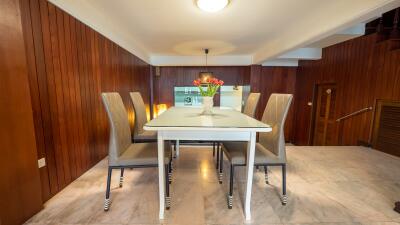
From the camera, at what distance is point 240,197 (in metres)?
1.84

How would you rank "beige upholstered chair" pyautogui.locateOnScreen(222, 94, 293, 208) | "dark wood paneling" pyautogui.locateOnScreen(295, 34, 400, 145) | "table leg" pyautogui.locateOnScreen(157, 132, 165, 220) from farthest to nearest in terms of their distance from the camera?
"dark wood paneling" pyautogui.locateOnScreen(295, 34, 400, 145), "beige upholstered chair" pyautogui.locateOnScreen(222, 94, 293, 208), "table leg" pyautogui.locateOnScreen(157, 132, 165, 220)

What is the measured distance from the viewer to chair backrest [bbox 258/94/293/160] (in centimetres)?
167

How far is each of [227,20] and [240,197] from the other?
2.45 meters

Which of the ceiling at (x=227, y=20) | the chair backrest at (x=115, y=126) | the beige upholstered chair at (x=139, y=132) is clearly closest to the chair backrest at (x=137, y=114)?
the beige upholstered chair at (x=139, y=132)

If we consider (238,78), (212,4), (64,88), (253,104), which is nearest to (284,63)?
(238,78)

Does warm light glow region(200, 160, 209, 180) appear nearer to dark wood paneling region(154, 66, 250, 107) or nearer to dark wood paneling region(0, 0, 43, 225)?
dark wood paneling region(0, 0, 43, 225)

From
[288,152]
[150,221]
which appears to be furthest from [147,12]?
[288,152]

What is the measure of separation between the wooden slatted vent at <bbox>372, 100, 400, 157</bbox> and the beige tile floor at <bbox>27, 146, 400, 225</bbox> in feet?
2.01

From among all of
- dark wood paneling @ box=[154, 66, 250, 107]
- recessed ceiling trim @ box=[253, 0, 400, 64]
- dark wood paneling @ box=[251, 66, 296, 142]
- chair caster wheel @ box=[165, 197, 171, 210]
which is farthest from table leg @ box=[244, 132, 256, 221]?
dark wood paneling @ box=[154, 66, 250, 107]

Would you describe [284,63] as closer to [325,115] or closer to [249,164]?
[325,115]

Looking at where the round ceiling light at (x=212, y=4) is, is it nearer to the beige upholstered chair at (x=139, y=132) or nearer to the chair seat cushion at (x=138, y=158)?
the beige upholstered chair at (x=139, y=132)

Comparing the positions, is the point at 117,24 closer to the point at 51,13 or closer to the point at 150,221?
the point at 51,13

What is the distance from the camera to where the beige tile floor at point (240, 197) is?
5.00 feet

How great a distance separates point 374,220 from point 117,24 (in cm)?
398
